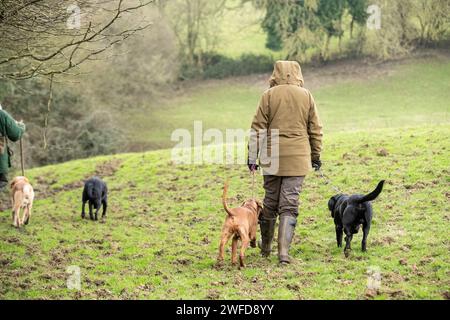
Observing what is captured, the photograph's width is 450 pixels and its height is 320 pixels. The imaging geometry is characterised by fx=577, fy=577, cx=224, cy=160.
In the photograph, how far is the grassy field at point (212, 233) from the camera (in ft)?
24.6

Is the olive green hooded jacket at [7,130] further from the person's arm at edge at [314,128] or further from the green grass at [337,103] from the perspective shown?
the green grass at [337,103]

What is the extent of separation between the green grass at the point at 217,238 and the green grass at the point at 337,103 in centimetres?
1378

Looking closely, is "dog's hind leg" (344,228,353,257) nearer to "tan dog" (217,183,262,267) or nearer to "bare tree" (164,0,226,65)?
"tan dog" (217,183,262,267)

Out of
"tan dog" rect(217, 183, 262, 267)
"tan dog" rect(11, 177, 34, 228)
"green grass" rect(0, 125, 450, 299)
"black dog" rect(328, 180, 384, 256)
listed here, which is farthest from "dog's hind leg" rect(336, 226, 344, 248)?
"tan dog" rect(11, 177, 34, 228)

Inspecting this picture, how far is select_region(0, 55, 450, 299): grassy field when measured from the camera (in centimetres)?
750

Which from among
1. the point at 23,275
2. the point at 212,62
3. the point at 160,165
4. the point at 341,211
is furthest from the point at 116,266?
the point at 212,62

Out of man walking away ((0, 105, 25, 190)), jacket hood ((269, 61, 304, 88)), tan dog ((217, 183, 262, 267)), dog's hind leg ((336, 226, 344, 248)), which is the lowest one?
dog's hind leg ((336, 226, 344, 248))

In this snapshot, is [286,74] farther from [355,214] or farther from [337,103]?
[337,103]

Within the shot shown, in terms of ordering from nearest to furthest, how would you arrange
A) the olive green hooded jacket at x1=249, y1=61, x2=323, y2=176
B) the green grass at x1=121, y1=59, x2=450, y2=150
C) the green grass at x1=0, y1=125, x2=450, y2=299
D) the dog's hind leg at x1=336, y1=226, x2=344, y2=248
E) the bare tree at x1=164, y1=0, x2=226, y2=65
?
1. the green grass at x1=0, y1=125, x2=450, y2=299
2. the olive green hooded jacket at x1=249, y1=61, x2=323, y2=176
3. the dog's hind leg at x1=336, y1=226, x2=344, y2=248
4. the green grass at x1=121, y1=59, x2=450, y2=150
5. the bare tree at x1=164, y1=0, x2=226, y2=65

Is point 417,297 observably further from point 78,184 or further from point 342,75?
point 342,75

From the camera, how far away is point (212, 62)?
47.8 metres

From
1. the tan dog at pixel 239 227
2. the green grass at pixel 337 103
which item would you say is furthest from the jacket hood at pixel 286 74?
the green grass at pixel 337 103

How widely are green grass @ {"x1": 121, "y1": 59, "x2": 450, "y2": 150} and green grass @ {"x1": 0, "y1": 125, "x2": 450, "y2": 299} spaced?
543 inches

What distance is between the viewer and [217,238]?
1095 centimetres
